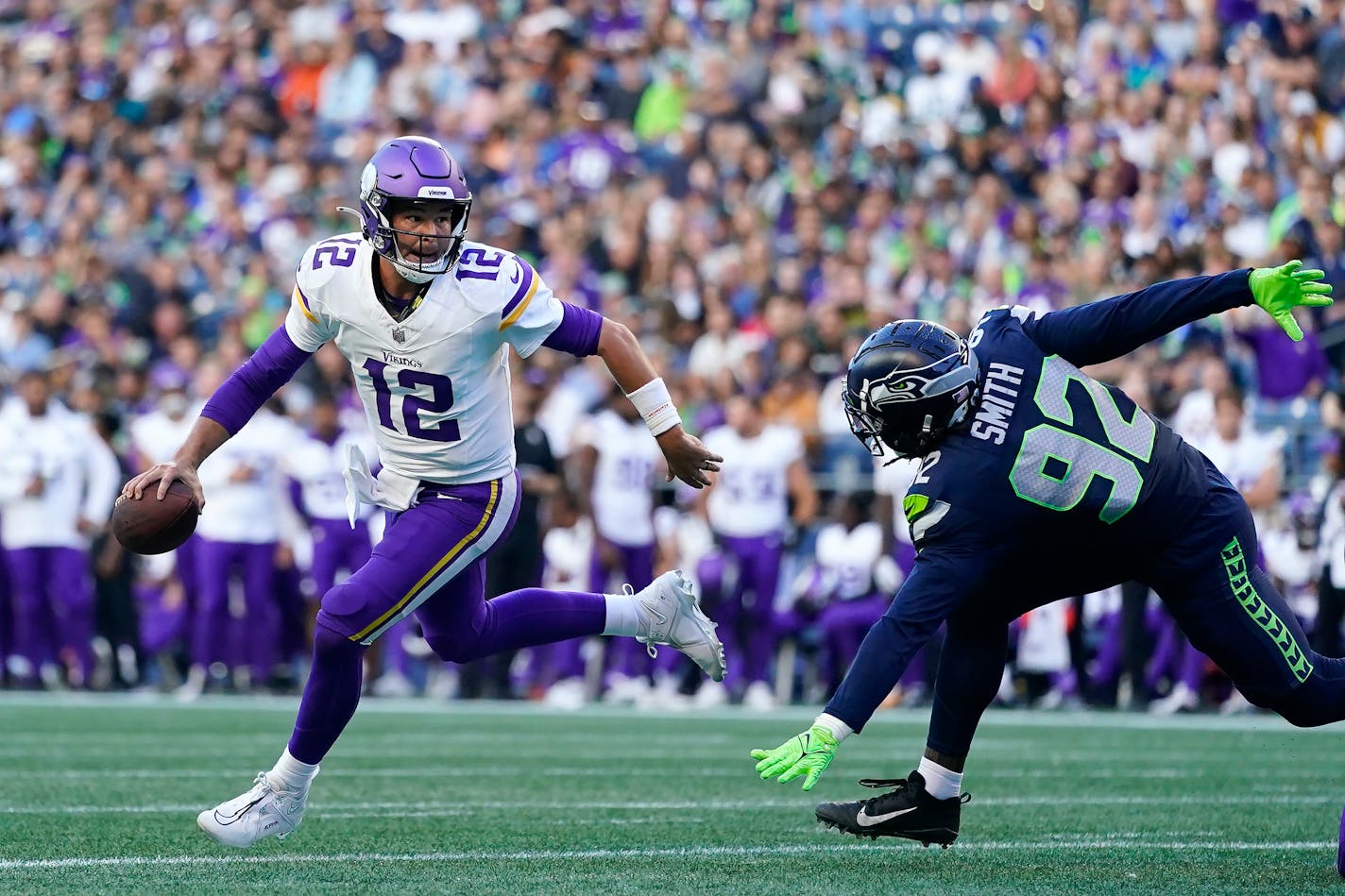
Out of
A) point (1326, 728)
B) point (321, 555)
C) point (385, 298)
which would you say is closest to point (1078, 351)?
point (385, 298)

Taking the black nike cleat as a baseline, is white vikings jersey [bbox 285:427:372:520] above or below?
above

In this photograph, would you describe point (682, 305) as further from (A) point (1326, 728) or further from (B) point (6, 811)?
(B) point (6, 811)

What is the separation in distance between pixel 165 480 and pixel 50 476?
7013 mm

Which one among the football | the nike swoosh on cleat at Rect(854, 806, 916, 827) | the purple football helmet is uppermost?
the purple football helmet

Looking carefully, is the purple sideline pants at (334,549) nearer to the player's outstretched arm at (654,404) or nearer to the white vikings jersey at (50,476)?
the white vikings jersey at (50,476)

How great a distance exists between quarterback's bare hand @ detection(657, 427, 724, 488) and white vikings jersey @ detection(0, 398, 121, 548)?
7.43 metres

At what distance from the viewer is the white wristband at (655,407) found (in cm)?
510

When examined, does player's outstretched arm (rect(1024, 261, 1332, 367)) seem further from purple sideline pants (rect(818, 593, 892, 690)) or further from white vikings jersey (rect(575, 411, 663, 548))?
white vikings jersey (rect(575, 411, 663, 548))

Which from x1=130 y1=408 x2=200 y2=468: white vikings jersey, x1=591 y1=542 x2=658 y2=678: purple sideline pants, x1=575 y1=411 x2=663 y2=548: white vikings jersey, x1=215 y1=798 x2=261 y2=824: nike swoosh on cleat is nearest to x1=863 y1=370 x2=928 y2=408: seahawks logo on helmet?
x1=215 y1=798 x2=261 y2=824: nike swoosh on cleat

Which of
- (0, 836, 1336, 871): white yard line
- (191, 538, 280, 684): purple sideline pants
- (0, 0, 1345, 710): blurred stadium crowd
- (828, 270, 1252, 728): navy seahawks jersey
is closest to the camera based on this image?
(828, 270, 1252, 728): navy seahawks jersey

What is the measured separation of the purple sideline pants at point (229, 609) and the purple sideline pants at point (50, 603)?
2.29 feet

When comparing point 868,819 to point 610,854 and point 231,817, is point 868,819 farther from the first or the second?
point 231,817

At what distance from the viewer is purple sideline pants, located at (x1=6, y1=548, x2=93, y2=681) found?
11742 millimetres

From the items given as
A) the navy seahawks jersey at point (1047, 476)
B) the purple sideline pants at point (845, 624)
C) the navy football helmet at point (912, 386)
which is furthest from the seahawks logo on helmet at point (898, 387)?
the purple sideline pants at point (845, 624)
